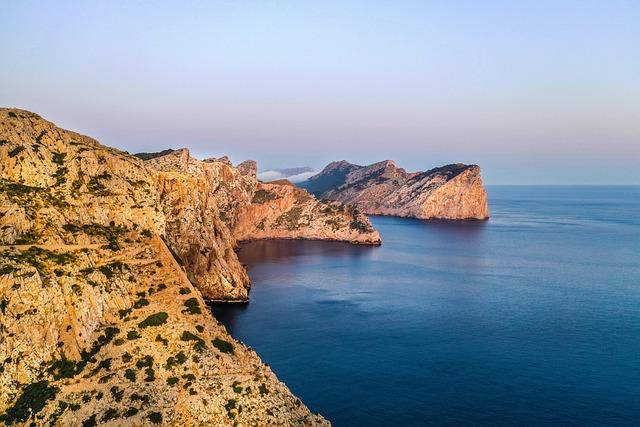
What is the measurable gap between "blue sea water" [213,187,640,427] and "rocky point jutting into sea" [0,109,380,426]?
56.2 feet

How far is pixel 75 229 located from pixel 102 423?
114 ft

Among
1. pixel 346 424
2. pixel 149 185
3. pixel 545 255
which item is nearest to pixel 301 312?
pixel 149 185

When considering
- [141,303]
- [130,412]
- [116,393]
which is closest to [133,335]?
[141,303]

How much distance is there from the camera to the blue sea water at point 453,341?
74.7 meters

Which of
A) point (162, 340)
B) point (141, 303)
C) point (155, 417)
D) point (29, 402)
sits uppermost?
point (141, 303)

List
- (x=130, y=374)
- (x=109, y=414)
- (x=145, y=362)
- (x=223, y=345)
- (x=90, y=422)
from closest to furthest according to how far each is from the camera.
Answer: (x=90, y=422)
(x=109, y=414)
(x=130, y=374)
(x=145, y=362)
(x=223, y=345)

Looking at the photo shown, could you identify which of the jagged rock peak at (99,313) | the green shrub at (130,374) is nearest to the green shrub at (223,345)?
the jagged rock peak at (99,313)

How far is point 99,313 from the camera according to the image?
72188 mm

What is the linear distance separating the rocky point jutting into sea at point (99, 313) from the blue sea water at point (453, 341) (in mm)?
17130

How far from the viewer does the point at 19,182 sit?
84625 mm

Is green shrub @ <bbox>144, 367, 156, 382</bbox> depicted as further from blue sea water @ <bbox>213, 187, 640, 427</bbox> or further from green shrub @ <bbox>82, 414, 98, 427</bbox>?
blue sea water @ <bbox>213, 187, 640, 427</bbox>

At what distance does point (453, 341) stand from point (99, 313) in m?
64.2

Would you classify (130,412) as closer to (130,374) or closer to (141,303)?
(130,374)

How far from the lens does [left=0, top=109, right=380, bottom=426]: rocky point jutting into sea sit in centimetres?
6153
